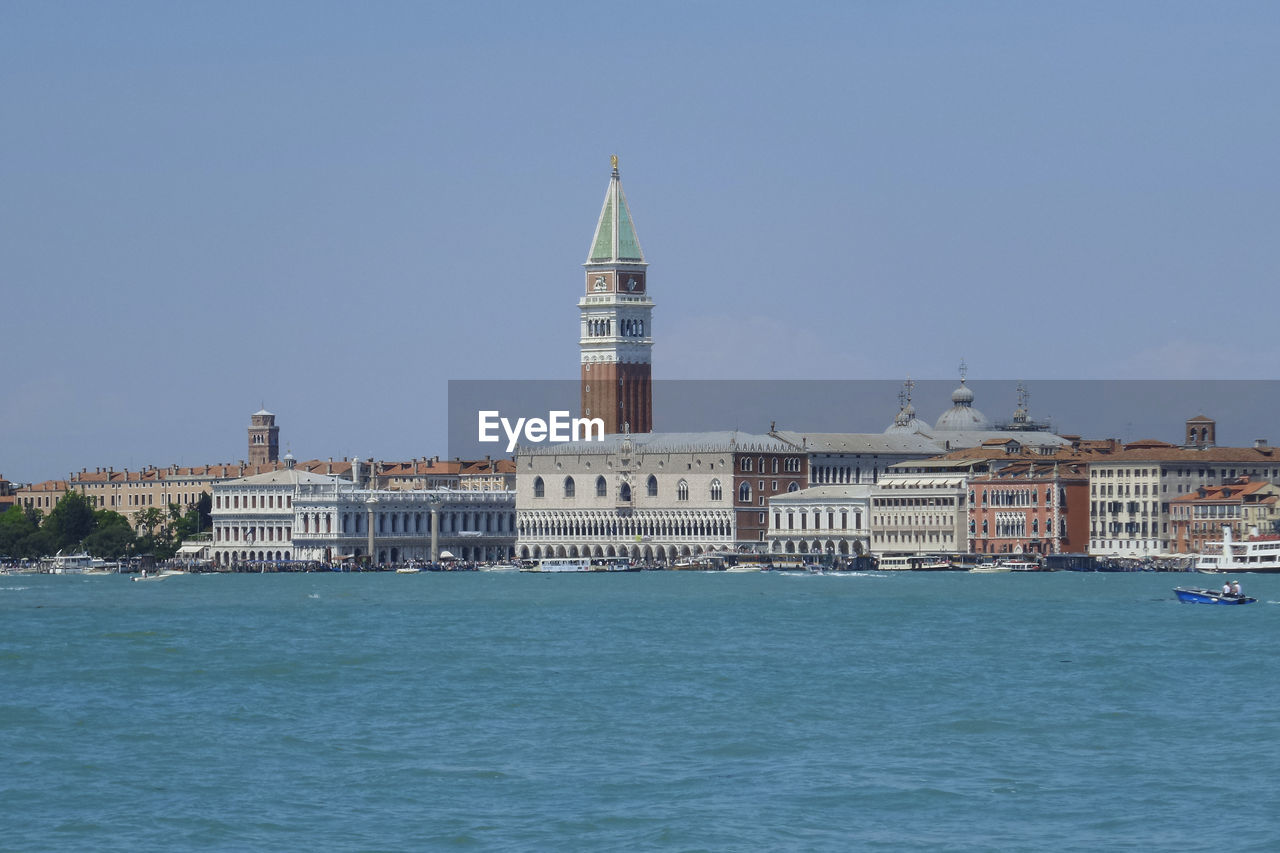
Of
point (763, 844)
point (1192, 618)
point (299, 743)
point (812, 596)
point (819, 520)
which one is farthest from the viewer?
point (819, 520)

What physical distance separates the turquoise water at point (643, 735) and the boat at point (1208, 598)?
20.4 ft

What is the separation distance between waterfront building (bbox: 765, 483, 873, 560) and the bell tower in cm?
1387

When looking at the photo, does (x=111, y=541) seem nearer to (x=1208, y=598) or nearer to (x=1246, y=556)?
(x=1246, y=556)

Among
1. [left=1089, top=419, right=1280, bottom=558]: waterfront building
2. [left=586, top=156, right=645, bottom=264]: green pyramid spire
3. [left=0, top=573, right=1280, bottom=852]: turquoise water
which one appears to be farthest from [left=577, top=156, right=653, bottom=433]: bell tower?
[left=0, top=573, right=1280, bottom=852]: turquoise water

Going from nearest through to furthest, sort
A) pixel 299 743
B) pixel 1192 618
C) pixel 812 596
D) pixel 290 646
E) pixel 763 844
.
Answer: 1. pixel 763 844
2. pixel 299 743
3. pixel 290 646
4. pixel 1192 618
5. pixel 812 596

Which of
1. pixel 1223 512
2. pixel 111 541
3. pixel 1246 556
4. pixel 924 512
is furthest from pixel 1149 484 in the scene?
pixel 111 541

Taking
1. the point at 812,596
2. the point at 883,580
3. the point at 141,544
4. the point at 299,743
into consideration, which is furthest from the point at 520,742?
the point at 141,544

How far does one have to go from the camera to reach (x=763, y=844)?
2367 cm

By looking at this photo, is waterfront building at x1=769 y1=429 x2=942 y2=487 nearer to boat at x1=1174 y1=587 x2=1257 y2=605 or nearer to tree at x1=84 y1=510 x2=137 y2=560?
tree at x1=84 y1=510 x2=137 y2=560

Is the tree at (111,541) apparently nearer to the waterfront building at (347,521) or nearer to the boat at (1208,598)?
the waterfront building at (347,521)

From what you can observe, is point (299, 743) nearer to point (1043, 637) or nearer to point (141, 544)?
point (1043, 637)

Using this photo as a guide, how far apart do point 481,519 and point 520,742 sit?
99.8m

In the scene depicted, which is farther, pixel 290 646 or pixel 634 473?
pixel 634 473

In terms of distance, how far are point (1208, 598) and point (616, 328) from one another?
7115cm
